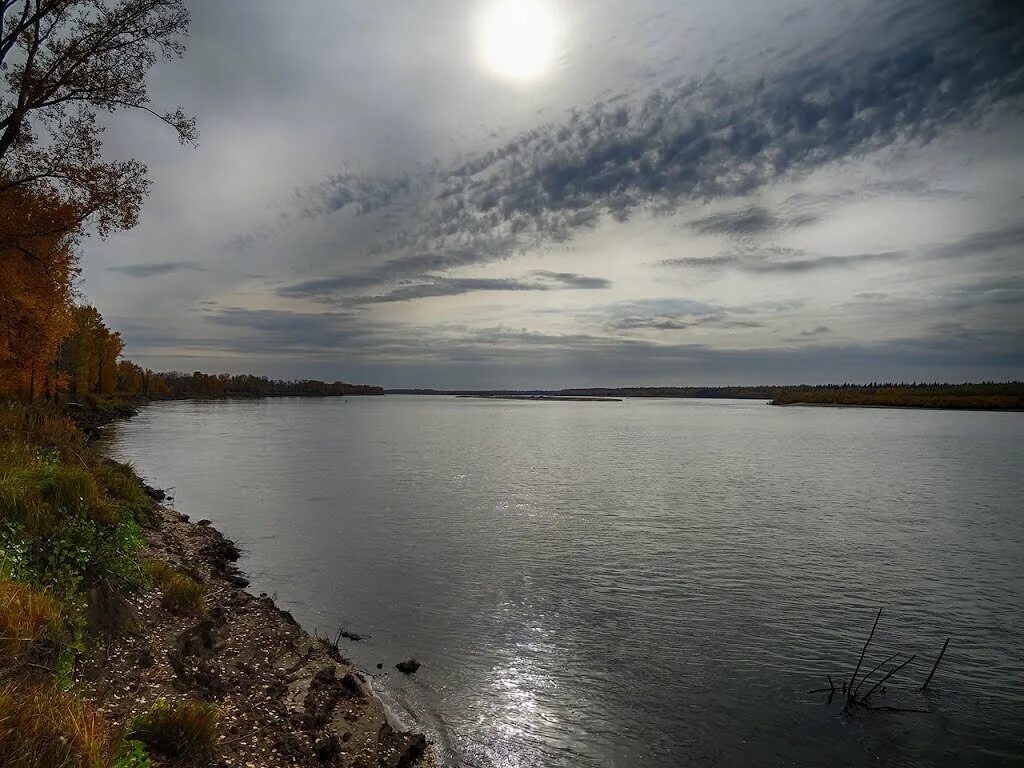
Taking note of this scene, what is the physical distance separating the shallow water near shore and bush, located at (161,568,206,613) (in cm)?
326

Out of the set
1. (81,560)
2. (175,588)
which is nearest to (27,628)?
(81,560)

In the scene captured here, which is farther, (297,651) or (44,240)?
(44,240)

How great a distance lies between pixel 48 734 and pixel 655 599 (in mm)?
14217

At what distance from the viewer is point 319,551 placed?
21094mm

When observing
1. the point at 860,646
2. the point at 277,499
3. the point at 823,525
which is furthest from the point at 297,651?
the point at 823,525

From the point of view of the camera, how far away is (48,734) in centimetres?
554

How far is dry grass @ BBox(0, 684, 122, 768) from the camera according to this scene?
17.1 feet

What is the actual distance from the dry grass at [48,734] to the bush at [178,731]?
76 cm

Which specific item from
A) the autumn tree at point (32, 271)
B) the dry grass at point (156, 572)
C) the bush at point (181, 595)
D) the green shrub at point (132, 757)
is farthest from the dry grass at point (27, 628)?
the autumn tree at point (32, 271)

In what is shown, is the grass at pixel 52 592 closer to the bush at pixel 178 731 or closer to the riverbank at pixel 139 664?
the riverbank at pixel 139 664

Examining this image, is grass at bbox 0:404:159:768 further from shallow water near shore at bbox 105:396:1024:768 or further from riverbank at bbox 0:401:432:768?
shallow water near shore at bbox 105:396:1024:768

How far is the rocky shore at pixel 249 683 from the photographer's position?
26.6 ft

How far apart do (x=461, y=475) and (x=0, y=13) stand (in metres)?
31.8

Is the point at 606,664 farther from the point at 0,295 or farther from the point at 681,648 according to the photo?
the point at 0,295
